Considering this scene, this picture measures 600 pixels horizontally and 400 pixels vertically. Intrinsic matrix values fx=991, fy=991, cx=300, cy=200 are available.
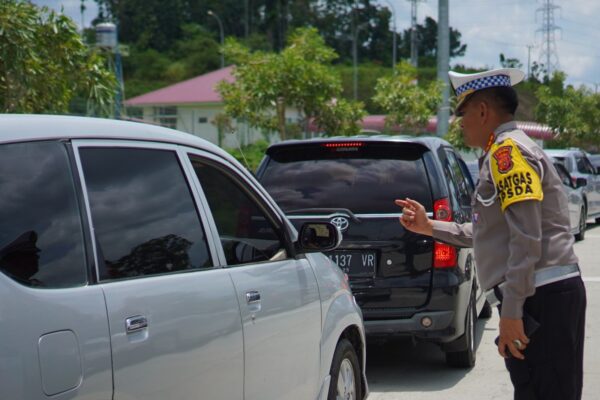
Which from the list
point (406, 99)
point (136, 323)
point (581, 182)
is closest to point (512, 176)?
point (136, 323)

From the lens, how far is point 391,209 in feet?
23.7

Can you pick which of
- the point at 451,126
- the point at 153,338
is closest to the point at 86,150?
the point at 153,338

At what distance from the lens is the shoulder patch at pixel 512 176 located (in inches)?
150

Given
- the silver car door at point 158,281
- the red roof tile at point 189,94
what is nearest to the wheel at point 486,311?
the silver car door at point 158,281

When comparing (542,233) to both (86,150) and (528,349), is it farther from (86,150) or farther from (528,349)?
(86,150)

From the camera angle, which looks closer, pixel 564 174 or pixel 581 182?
pixel 581 182

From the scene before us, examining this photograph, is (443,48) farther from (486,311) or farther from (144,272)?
(144,272)

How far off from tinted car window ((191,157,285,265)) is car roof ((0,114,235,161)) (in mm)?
230

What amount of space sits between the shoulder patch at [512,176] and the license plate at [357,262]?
3237 mm

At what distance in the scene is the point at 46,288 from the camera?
2941 millimetres

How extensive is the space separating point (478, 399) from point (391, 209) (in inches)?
58.2

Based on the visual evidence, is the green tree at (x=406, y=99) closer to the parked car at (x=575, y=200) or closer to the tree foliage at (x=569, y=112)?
the parked car at (x=575, y=200)

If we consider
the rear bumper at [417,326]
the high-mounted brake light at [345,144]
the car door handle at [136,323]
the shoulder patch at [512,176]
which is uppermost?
the shoulder patch at [512,176]

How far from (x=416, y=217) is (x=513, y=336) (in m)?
0.99
